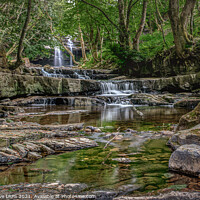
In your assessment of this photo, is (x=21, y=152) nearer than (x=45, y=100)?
Yes

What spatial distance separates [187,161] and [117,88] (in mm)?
11417

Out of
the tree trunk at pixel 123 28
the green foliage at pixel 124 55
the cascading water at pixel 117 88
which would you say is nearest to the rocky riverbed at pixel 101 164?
the cascading water at pixel 117 88

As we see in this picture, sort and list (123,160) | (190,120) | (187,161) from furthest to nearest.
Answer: (190,120) → (123,160) → (187,161)

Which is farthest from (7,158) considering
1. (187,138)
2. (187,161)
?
(187,138)

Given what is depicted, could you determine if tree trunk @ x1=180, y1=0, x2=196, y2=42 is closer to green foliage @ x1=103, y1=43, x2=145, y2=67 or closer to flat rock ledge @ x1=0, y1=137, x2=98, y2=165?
green foliage @ x1=103, y1=43, x2=145, y2=67

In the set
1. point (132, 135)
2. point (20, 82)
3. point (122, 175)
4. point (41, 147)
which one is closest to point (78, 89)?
point (20, 82)

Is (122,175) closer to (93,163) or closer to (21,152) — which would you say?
(93,163)

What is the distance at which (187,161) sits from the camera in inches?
83.3

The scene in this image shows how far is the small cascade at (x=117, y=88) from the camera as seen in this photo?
1323cm

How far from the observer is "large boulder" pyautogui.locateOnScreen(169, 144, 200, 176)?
2051 millimetres

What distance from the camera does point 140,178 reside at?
205cm

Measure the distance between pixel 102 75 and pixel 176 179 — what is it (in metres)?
14.3

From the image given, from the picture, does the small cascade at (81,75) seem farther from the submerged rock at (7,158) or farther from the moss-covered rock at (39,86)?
the submerged rock at (7,158)

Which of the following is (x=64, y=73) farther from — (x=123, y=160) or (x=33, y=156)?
(x=123, y=160)
